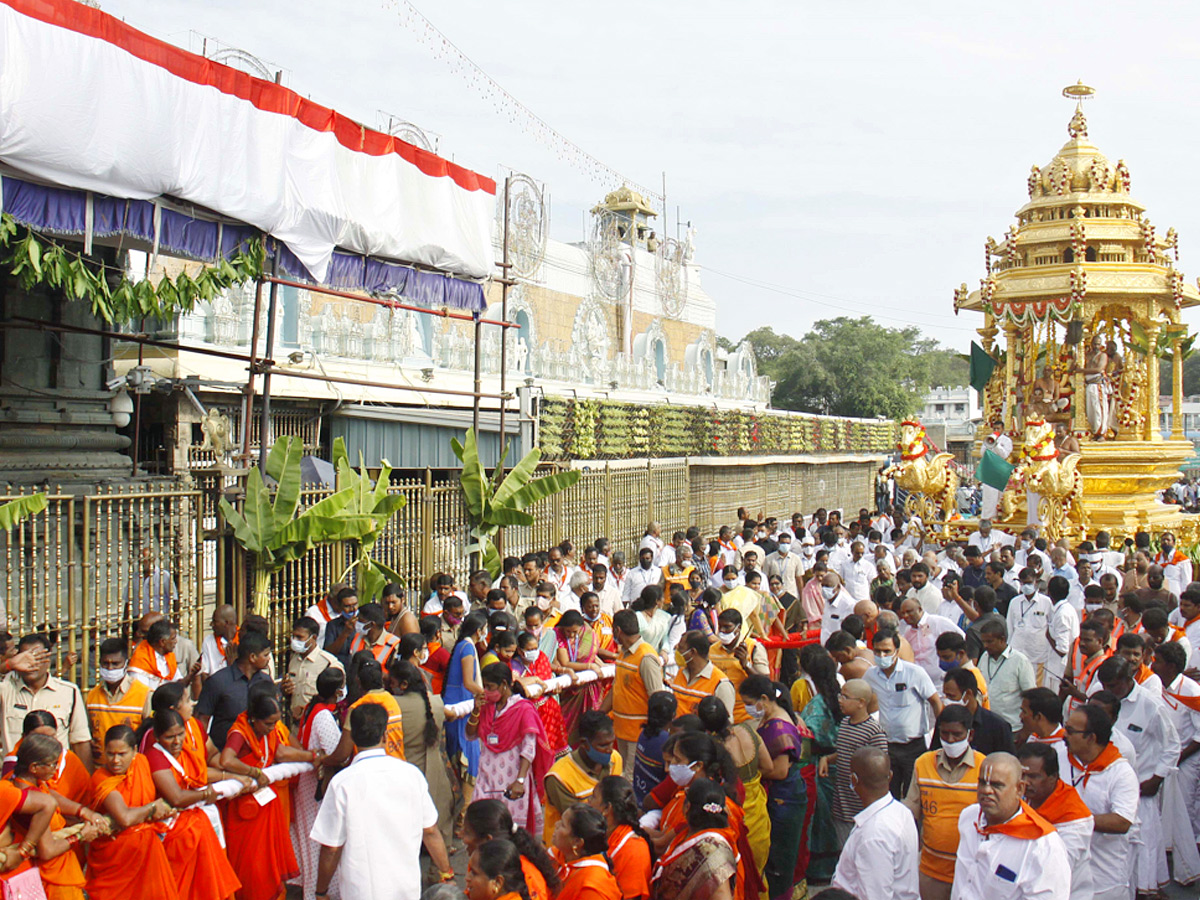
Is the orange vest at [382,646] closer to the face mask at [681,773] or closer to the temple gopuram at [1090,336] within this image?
the face mask at [681,773]

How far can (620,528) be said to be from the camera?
16.5 meters

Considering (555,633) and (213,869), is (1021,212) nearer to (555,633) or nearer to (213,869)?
(555,633)

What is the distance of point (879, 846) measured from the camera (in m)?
4.45

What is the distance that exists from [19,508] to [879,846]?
586cm

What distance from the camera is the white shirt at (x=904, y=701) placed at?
6297 millimetres

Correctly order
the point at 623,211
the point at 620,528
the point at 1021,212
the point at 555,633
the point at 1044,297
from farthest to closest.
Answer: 1. the point at 623,211
2. the point at 1021,212
3. the point at 1044,297
4. the point at 620,528
5. the point at 555,633

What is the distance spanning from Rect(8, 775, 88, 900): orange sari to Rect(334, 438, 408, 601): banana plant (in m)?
5.10

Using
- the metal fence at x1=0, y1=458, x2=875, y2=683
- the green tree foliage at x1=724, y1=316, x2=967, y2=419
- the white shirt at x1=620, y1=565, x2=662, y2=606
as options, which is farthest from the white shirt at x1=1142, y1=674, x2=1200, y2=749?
the green tree foliage at x1=724, y1=316, x2=967, y2=419

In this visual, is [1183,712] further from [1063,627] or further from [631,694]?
[631,694]

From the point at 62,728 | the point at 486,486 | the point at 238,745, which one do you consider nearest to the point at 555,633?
the point at 238,745

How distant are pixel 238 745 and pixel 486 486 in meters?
6.63

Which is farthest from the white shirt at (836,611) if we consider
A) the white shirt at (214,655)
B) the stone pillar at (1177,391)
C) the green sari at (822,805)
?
the stone pillar at (1177,391)

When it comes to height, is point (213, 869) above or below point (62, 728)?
below

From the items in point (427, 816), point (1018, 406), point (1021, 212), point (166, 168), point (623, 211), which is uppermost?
point (623, 211)
